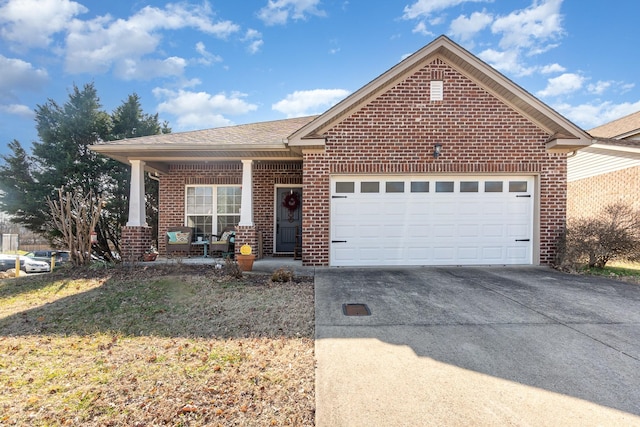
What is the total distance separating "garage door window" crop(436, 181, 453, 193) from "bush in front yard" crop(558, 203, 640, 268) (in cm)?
294

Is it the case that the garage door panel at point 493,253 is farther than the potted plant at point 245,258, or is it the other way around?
the garage door panel at point 493,253

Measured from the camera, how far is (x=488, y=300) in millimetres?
4918

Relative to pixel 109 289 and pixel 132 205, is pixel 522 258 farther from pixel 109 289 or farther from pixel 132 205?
pixel 132 205

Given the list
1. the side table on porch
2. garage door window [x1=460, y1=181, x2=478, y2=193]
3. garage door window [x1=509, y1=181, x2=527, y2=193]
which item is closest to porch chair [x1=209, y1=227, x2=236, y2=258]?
the side table on porch

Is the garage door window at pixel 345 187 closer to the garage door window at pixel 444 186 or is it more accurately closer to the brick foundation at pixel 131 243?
the garage door window at pixel 444 186

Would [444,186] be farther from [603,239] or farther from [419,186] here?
[603,239]

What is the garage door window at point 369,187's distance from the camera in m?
7.89

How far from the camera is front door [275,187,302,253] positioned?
1001 centimetres

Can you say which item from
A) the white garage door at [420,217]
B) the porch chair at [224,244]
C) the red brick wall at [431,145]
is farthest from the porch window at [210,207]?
the white garage door at [420,217]

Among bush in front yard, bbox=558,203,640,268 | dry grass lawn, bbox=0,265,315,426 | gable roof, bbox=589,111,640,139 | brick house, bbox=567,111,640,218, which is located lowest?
dry grass lawn, bbox=0,265,315,426

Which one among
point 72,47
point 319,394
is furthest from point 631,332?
point 72,47

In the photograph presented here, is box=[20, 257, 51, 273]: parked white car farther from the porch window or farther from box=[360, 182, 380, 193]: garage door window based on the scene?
box=[360, 182, 380, 193]: garage door window

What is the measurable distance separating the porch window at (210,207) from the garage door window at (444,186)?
590 cm

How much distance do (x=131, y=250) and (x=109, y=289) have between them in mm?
2903
